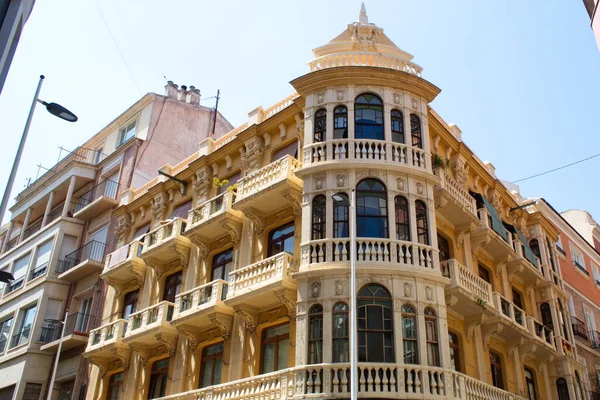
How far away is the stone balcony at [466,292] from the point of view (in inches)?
806

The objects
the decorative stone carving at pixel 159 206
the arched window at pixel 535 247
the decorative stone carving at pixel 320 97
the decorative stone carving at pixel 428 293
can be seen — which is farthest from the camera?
the arched window at pixel 535 247

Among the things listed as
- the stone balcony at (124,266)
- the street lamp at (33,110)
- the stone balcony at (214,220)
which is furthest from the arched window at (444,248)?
the street lamp at (33,110)

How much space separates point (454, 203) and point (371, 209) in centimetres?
434

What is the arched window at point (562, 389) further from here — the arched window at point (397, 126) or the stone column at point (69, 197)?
the stone column at point (69, 197)

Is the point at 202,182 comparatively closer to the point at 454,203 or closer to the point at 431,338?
the point at 454,203

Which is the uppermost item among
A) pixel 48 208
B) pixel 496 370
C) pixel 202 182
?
pixel 48 208

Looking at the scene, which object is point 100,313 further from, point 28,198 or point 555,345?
point 555,345

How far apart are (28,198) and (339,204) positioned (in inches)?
1084

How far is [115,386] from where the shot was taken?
2711cm

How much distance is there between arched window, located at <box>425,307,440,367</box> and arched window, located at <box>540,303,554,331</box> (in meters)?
12.3

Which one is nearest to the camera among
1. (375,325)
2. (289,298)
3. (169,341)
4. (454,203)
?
(375,325)

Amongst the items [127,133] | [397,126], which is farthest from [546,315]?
[127,133]

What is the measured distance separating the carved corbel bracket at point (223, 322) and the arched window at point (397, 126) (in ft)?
29.4

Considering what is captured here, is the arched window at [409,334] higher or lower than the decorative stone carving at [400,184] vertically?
lower
